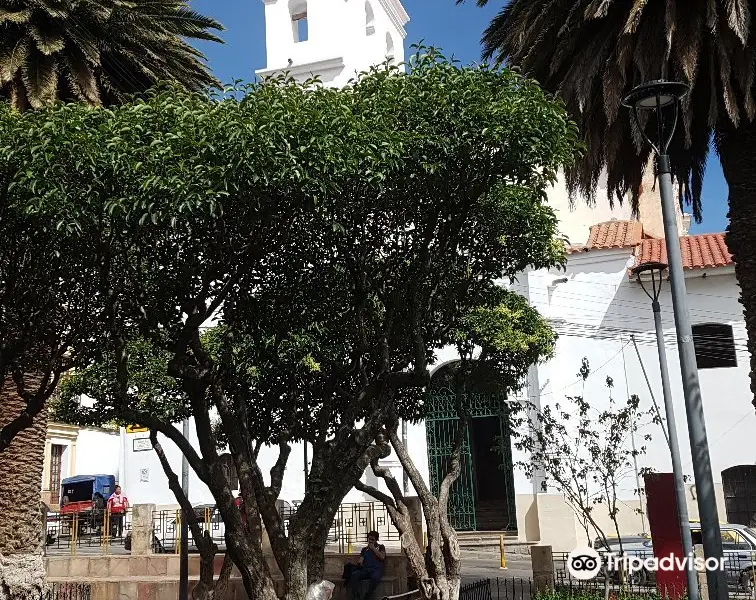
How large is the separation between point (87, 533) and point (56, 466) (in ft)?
58.8

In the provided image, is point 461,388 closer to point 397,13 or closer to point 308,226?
point 308,226

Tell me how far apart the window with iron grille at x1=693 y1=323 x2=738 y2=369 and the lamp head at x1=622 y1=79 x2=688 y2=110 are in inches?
629

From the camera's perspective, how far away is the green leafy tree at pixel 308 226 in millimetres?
8633

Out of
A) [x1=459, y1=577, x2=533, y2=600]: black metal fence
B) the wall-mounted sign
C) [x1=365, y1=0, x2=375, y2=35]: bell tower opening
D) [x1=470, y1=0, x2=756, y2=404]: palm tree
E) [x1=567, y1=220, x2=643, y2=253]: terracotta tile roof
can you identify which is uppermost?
[x1=365, y1=0, x2=375, y2=35]: bell tower opening

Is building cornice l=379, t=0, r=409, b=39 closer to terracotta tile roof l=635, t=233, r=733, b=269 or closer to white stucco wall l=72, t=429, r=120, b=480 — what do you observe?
A: terracotta tile roof l=635, t=233, r=733, b=269

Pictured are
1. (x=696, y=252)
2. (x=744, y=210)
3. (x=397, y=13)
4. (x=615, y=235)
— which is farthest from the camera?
(x=397, y=13)

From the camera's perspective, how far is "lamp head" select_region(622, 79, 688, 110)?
8.54 meters

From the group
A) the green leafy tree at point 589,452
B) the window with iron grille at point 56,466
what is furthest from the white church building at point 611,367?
the window with iron grille at point 56,466

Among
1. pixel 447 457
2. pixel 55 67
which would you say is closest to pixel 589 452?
pixel 447 457

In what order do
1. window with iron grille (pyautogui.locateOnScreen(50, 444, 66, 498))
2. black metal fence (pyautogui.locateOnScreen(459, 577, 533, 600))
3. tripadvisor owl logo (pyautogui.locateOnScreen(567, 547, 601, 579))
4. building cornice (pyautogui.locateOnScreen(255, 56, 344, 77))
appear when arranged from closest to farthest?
tripadvisor owl logo (pyautogui.locateOnScreen(567, 547, 601, 579)) < black metal fence (pyautogui.locateOnScreen(459, 577, 533, 600)) < building cornice (pyautogui.locateOnScreen(255, 56, 344, 77)) < window with iron grille (pyautogui.locateOnScreen(50, 444, 66, 498))

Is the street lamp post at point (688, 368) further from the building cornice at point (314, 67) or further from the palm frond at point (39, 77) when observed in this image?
the building cornice at point (314, 67)

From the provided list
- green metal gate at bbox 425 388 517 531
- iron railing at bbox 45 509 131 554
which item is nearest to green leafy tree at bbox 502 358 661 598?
green metal gate at bbox 425 388 517 531

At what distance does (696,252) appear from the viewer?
80.3ft

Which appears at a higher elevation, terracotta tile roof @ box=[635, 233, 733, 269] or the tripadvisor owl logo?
terracotta tile roof @ box=[635, 233, 733, 269]
